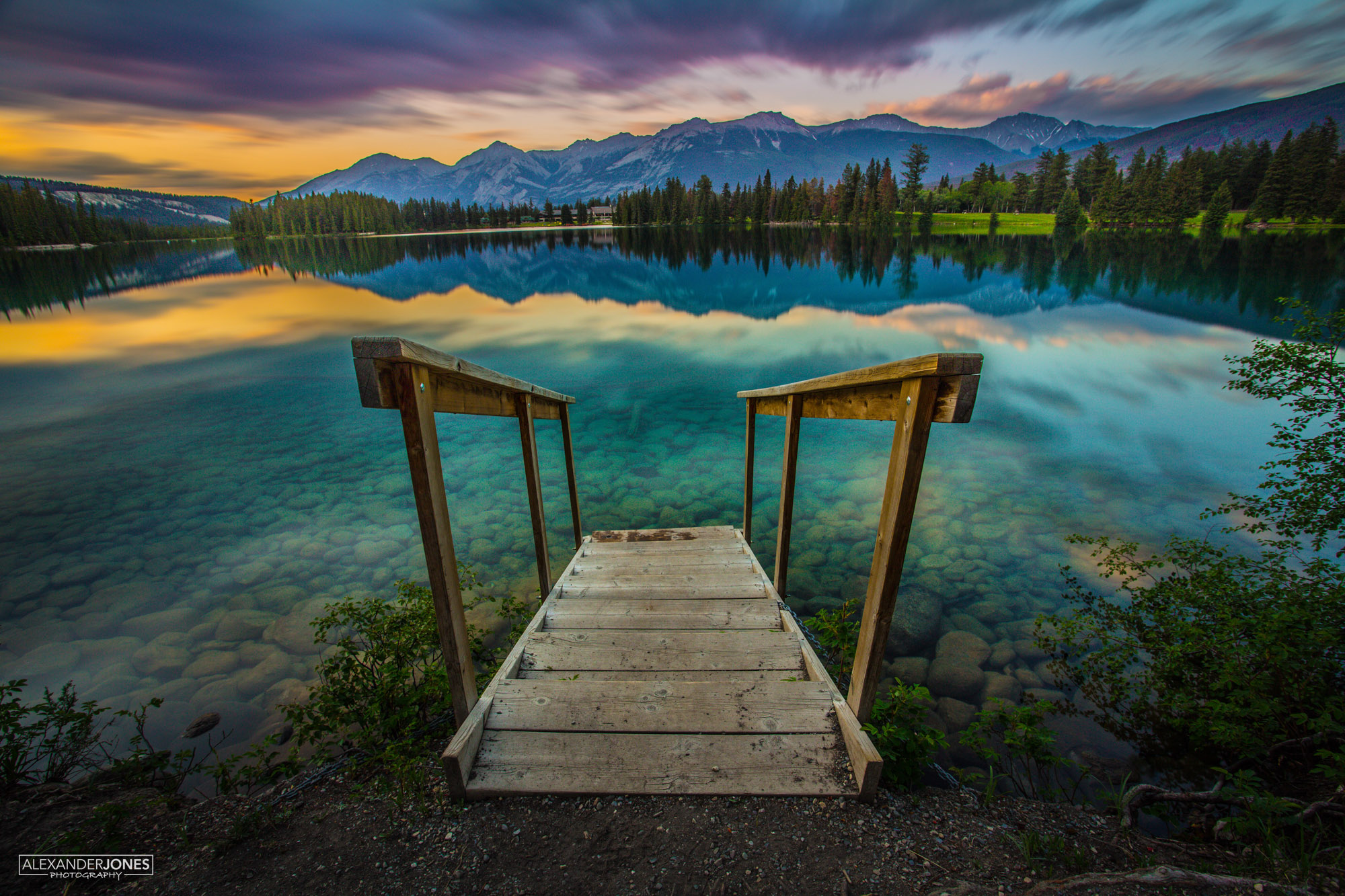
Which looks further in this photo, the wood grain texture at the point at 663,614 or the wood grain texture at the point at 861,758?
the wood grain texture at the point at 663,614

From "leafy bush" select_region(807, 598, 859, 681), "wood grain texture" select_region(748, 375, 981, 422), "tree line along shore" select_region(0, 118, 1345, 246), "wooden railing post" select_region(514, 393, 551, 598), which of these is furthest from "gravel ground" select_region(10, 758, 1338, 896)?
"tree line along shore" select_region(0, 118, 1345, 246)

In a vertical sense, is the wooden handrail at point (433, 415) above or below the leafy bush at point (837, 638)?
above

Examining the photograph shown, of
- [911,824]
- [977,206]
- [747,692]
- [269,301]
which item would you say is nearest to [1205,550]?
[911,824]

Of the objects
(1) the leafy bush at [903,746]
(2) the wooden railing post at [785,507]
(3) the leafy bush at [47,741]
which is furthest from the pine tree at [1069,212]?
(3) the leafy bush at [47,741]

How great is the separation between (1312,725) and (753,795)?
10.7 ft

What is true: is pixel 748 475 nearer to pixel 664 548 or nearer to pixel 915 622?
pixel 664 548

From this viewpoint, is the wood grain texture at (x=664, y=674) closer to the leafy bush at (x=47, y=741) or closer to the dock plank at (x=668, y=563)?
the dock plank at (x=668, y=563)

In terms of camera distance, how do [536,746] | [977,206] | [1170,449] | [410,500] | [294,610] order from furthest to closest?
[977,206], [1170,449], [410,500], [294,610], [536,746]

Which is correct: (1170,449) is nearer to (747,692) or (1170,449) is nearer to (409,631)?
(747,692)

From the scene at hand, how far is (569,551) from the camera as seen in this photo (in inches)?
305

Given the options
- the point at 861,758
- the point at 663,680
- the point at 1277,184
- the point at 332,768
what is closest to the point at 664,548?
the point at 663,680

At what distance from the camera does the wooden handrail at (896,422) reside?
225 centimetres

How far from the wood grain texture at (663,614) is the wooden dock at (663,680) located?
112 mm

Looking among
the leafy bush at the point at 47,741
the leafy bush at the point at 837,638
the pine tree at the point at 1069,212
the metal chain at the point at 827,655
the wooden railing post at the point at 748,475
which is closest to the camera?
the leafy bush at the point at 47,741
